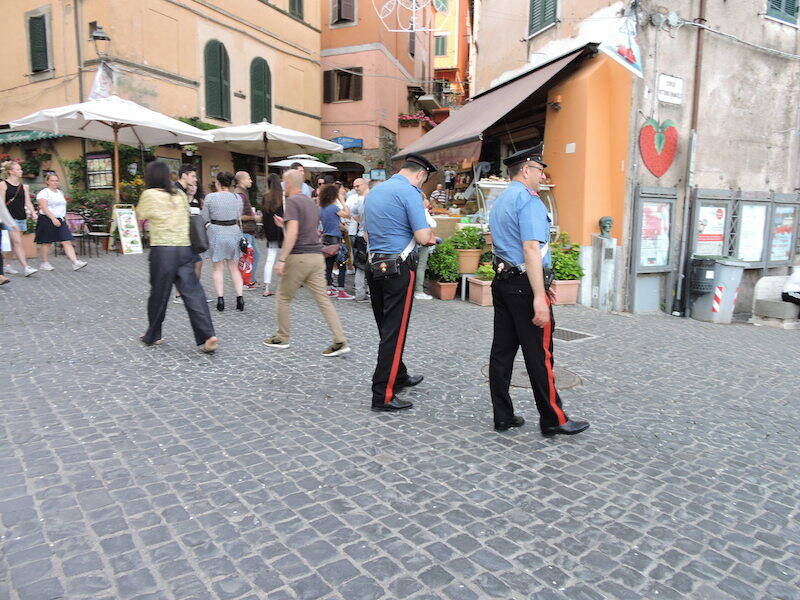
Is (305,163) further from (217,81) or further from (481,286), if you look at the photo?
(481,286)

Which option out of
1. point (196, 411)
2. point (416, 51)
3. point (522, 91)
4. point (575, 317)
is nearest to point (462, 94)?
point (416, 51)

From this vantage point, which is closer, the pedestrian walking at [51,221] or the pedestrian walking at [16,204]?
the pedestrian walking at [16,204]

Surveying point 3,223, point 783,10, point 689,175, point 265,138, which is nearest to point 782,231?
point 689,175

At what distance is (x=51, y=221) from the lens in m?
9.10

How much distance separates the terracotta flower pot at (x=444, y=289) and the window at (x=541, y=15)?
17.8 ft

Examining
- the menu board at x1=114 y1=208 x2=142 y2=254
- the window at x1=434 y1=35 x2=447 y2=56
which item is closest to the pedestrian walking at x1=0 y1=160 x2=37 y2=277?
the menu board at x1=114 y1=208 x2=142 y2=254

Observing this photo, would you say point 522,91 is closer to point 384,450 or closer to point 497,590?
point 384,450

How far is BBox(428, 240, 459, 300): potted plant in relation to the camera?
28.9 ft

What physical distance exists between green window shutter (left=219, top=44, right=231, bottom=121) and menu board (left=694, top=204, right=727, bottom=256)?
547 inches

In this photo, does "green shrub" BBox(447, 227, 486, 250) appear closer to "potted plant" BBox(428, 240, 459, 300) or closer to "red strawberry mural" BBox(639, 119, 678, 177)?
"potted plant" BBox(428, 240, 459, 300)

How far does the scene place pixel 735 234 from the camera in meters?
10.1

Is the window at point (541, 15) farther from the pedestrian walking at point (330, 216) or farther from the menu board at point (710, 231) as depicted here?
the pedestrian walking at point (330, 216)

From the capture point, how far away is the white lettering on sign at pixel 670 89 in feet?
29.1

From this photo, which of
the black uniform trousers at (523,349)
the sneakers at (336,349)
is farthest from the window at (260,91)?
the black uniform trousers at (523,349)
